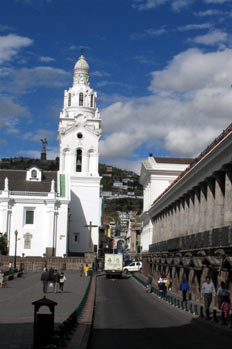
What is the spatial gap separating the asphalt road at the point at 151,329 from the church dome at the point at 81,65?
207 feet

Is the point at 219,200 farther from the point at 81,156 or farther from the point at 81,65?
the point at 81,65

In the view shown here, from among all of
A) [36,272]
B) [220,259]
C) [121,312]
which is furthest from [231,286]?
[36,272]

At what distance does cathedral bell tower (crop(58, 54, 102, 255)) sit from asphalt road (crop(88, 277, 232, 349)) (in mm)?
51465

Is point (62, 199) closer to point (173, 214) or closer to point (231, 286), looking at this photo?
point (173, 214)

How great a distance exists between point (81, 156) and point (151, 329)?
65427mm

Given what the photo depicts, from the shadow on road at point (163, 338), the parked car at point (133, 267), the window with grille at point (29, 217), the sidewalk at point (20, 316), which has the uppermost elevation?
the window with grille at point (29, 217)

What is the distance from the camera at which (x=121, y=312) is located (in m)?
24.6

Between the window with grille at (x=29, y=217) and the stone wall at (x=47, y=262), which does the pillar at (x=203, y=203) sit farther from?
the window with grille at (x=29, y=217)

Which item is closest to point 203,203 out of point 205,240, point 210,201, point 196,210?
point 196,210

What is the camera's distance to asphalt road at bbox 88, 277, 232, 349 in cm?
1513

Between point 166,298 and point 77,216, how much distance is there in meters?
49.9

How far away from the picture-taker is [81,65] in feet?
288

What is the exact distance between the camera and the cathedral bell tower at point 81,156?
262 ft

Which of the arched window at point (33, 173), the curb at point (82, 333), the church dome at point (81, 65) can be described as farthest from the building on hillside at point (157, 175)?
the curb at point (82, 333)
